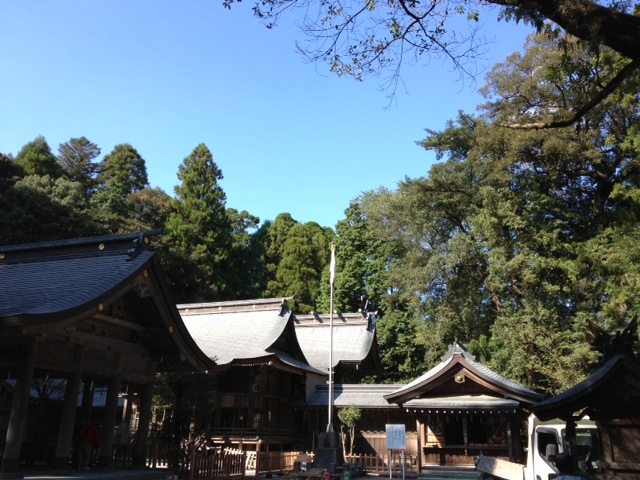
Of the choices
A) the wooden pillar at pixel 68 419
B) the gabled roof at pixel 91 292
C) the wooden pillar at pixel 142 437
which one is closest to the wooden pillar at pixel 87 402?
the wooden pillar at pixel 142 437

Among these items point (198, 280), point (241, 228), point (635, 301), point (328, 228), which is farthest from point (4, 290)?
point (328, 228)

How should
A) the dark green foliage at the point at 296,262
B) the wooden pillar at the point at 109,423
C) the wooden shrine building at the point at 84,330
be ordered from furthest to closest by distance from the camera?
the dark green foliage at the point at 296,262
the wooden pillar at the point at 109,423
the wooden shrine building at the point at 84,330

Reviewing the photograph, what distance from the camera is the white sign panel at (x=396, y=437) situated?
15758mm

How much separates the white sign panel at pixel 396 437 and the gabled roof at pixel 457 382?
3776mm

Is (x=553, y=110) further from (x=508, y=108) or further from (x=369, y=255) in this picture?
(x=369, y=255)

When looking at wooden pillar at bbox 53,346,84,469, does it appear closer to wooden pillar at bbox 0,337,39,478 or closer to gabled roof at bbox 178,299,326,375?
wooden pillar at bbox 0,337,39,478

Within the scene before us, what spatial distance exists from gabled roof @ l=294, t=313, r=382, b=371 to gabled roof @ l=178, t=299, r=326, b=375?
177 inches

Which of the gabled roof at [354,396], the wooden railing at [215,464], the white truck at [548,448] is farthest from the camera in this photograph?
the gabled roof at [354,396]

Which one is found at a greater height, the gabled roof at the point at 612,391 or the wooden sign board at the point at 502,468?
the gabled roof at the point at 612,391

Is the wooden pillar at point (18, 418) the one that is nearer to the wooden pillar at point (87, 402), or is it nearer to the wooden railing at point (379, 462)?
the wooden pillar at point (87, 402)

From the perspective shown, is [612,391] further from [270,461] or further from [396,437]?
[270,461]

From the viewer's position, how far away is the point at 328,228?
59.2 m

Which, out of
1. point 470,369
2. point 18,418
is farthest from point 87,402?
point 470,369

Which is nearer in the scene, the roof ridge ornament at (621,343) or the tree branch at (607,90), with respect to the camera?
the tree branch at (607,90)
